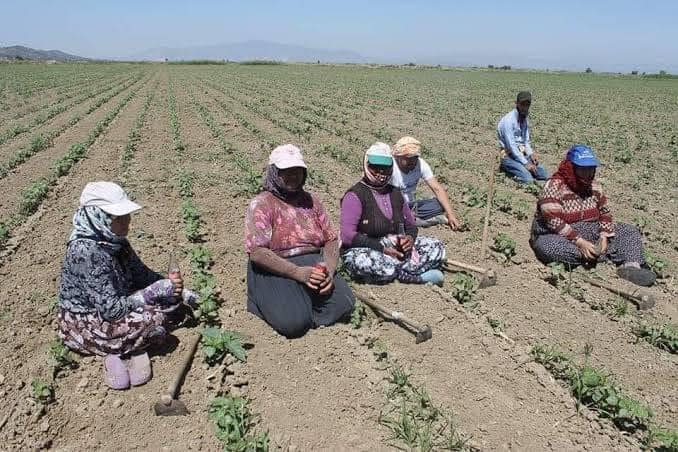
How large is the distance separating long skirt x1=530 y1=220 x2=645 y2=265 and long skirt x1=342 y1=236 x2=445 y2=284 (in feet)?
4.01

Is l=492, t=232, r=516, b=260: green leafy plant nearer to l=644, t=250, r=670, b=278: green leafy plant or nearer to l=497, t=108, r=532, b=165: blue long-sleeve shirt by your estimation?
l=644, t=250, r=670, b=278: green leafy plant

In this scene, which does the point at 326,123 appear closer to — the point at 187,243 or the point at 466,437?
the point at 187,243

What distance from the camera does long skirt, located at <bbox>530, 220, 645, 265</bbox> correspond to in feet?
16.9

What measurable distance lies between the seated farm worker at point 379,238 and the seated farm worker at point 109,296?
1621mm

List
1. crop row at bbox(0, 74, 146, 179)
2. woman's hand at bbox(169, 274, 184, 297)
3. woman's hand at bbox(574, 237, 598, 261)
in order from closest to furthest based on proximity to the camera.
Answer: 1. woman's hand at bbox(169, 274, 184, 297)
2. woman's hand at bbox(574, 237, 598, 261)
3. crop row at bbox(0, 74, 146, 179)

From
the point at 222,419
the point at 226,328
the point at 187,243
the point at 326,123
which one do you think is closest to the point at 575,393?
the point at 222,419

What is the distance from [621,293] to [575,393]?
1.72 m

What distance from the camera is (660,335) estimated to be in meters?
3.99

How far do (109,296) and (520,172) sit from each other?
6.79m

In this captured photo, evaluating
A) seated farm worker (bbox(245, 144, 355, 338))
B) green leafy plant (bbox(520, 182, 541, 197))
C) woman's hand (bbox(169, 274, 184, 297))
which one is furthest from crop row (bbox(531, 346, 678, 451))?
green leafy plant (bbox(520, 182, 541, 197))

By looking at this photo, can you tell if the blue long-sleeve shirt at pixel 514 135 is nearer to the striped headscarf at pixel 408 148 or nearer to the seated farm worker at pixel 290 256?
the striped headscarf at pixel 408 148

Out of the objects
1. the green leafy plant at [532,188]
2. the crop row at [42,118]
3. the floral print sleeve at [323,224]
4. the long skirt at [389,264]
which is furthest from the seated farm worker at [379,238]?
the crop row at [42,118]

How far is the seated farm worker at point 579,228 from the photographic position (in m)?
5.11

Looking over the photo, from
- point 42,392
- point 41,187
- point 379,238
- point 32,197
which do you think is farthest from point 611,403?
point 41,187
